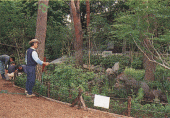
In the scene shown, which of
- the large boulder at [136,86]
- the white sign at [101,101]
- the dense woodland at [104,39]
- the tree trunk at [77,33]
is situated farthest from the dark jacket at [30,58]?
the tree trunk at [77,33]

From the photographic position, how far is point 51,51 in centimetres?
1384

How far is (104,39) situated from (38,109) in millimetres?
8683

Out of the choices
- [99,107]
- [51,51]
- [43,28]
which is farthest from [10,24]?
[99,107]

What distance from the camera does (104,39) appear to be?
41.5 ft

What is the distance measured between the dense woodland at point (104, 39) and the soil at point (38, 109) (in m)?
0.88

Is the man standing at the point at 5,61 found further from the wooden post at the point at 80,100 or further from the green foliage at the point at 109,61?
the wooden post at the point at 80,100

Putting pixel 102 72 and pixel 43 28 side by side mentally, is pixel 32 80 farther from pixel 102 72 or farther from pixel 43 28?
pixel 102 72

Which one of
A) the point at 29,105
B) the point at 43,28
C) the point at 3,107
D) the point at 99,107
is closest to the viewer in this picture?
the point at 3,107

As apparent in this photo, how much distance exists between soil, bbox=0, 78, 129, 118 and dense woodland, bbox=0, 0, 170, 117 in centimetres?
88

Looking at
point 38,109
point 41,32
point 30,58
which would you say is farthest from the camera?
point 41,32

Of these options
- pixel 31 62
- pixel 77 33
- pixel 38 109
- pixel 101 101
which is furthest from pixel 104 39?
pixel 38 109

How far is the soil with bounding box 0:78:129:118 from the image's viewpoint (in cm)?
448

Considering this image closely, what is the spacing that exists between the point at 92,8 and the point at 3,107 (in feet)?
41.2

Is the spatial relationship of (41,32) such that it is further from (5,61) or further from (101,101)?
(101,101)
